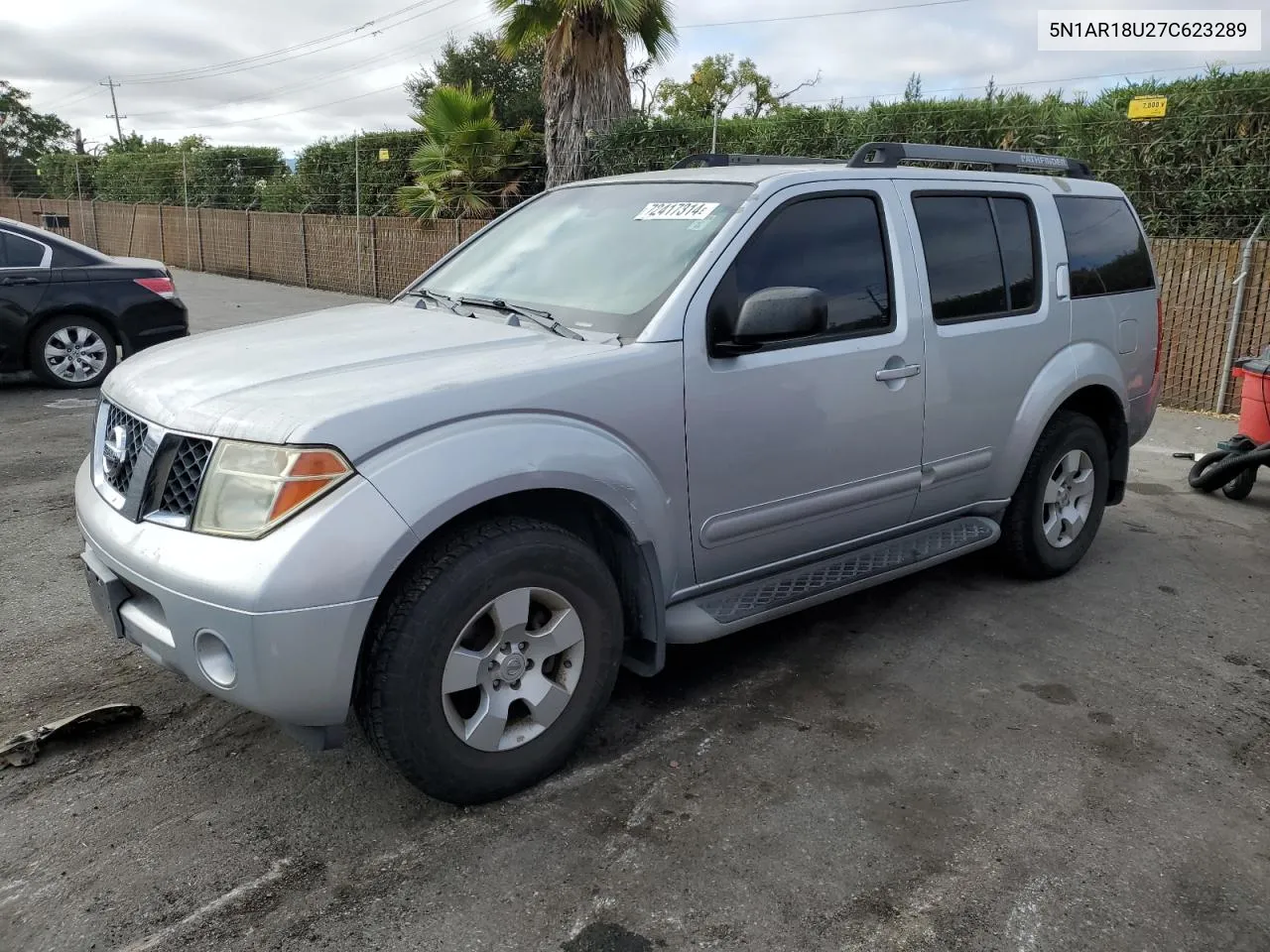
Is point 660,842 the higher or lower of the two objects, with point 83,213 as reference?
lower

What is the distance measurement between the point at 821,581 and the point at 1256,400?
13.4 feet

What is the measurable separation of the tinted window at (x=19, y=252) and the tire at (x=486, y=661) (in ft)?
26.7

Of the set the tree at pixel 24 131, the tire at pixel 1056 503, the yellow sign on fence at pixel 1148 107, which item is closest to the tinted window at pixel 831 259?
the tire at pixel 1056 503

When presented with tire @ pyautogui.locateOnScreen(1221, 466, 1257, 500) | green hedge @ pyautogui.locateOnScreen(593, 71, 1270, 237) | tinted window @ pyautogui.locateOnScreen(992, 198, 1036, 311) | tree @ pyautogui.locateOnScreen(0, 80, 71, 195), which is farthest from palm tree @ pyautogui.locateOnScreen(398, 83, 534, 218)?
tree @ pyautogui.locateOnScreen(0, 80, 71, 195)

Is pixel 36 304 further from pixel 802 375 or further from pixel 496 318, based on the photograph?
pixel 802 375

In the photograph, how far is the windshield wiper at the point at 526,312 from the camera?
11.3 feet

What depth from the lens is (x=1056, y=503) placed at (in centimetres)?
499

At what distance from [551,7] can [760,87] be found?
3349cm

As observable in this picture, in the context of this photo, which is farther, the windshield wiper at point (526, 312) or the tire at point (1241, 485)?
the tire at point (1241, 485)

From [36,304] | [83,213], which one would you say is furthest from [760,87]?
[36,304]

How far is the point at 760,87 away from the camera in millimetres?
44844

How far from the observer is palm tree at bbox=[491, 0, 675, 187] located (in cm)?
1377

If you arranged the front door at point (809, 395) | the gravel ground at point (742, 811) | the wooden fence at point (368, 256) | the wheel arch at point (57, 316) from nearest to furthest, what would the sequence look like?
the gravel ground at point (742, 811) < the front door at point (809, 395) < the wooden fence at point (368, 256) < the wheel arch at point (57, 316)

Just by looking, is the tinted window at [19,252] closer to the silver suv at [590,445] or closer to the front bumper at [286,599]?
the silver suv at [590,445]
